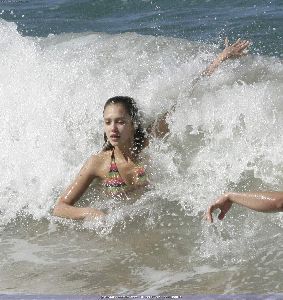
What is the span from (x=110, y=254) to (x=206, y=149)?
153 centimetres

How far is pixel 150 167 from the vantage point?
18.3ft

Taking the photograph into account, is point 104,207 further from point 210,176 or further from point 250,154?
point 250,154

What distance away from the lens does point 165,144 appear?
577 centimetres

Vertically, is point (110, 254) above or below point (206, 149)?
below

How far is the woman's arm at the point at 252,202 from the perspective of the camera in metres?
3.76

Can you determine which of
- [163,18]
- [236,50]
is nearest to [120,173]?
[236,50]

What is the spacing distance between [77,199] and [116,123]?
1.98 feet

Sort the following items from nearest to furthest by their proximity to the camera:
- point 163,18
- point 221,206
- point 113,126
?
point 221,206 → point 113,126 → point 163,18

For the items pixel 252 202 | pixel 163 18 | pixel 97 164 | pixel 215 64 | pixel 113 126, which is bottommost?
pixel 252 202

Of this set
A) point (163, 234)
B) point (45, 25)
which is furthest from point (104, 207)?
point (45, 25)

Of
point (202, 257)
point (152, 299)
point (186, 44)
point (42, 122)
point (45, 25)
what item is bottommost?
point (202, 257)

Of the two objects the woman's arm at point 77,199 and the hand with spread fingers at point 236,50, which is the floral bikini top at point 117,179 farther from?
the hand with spread fingers at point 236,50

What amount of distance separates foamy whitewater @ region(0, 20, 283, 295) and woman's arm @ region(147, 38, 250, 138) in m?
0.10

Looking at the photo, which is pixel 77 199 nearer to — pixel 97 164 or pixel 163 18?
pixel 97 164
